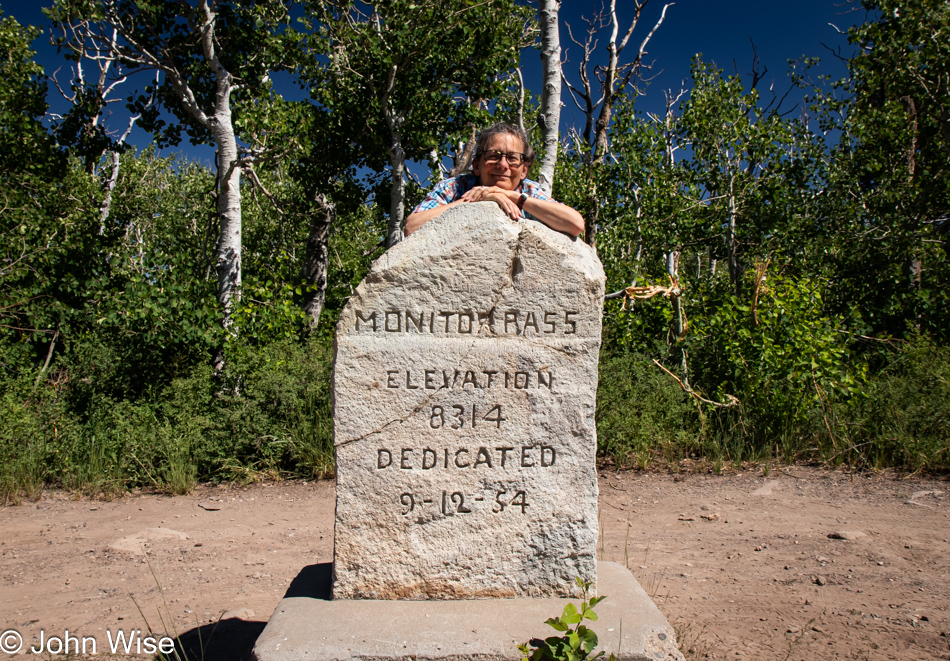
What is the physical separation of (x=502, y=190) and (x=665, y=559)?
252 cm

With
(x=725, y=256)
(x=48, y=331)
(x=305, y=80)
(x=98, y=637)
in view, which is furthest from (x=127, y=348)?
(x=725, y=256)

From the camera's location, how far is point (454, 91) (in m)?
7.85

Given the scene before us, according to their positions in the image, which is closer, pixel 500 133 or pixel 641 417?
pixel 500 133

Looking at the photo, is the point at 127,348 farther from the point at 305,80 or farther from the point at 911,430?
the point at 911,430

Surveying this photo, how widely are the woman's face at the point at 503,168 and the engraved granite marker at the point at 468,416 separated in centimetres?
30

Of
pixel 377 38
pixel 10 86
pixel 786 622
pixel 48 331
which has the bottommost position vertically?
pixel 786 622

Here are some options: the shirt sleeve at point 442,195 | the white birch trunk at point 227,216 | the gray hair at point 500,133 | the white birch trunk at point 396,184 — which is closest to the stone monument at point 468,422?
the shirt sleeve at point 442,195

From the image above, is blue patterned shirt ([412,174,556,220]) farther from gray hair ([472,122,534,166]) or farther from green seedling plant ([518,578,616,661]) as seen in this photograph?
green seedling plant ([518,578,616,661])

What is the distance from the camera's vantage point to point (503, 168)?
8.59ft

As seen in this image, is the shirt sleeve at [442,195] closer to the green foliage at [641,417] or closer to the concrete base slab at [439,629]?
the concrete base slab at [439,629]

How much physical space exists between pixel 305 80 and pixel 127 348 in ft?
13.0

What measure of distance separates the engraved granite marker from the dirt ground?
902mm

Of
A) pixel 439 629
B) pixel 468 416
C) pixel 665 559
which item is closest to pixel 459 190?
pixel 468 416

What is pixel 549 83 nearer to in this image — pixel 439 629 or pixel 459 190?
pixel 459 190
